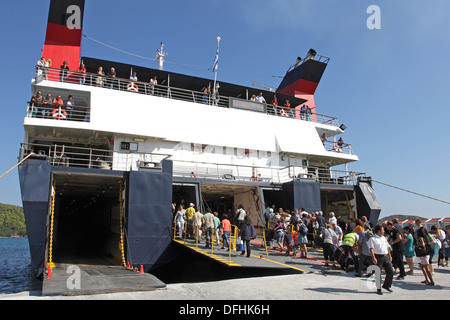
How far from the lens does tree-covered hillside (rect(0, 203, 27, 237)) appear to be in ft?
360

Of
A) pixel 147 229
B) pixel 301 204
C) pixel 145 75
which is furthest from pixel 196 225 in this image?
pixel 145 75

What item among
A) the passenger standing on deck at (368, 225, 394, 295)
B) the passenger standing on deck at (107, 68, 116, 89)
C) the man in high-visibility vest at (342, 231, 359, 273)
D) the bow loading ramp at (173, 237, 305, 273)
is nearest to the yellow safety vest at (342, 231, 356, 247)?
the man in high-visibility vest at (342, 231, 359, 273)

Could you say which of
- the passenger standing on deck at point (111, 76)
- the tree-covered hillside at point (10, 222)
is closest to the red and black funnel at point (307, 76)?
the passenger standing on deck at point (111, 76)

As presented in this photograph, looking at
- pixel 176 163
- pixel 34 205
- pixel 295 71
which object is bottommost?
Answer: pixel 34 205

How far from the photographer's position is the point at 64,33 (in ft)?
57.4

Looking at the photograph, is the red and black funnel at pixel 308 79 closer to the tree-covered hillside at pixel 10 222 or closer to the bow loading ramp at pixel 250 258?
the bow loading ramp at pixel 250 258

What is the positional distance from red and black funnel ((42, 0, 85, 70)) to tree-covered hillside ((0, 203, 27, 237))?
11402cm

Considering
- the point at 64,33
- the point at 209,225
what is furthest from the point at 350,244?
the point at 64,33

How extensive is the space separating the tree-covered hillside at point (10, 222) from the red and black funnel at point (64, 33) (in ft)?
374

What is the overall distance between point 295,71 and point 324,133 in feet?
19.7

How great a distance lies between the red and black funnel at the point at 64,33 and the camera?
17141mm

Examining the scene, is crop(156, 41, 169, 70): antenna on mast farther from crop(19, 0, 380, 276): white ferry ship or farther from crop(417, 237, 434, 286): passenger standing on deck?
crop(417, 237, 434, 286): passenger standing on deck
